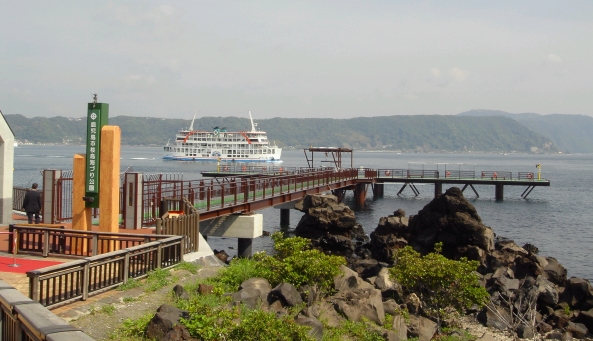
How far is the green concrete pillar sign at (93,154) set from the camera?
1333cm

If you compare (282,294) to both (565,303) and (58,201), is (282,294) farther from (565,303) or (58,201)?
(565,303)

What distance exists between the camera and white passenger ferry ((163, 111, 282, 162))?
5389 inches

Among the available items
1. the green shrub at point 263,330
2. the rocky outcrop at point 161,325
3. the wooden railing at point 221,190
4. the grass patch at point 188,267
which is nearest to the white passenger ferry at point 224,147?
the wooden railing at point 221,190

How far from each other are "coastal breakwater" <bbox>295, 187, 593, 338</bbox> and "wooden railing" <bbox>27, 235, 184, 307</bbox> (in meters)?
6.62

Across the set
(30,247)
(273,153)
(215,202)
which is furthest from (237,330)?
(273,153)

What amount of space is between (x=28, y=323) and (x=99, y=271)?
433 cm

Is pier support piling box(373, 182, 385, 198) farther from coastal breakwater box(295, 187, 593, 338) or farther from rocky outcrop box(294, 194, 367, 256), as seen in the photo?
rocky outcrop box(294, 194, 367, 256)

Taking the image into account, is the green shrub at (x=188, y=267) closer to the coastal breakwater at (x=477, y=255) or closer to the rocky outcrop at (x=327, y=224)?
the coastal breakwater at (x=477, y=255)

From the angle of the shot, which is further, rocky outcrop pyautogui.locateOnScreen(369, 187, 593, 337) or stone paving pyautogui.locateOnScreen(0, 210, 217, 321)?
rocky outcrop pyautogui.locateOnScreen(369, 187, 593, 337)

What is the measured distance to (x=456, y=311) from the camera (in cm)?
1568

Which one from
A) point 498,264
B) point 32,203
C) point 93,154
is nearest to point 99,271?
point 93,154

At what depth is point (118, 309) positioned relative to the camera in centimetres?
932

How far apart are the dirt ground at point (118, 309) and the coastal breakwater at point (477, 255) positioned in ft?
24.2

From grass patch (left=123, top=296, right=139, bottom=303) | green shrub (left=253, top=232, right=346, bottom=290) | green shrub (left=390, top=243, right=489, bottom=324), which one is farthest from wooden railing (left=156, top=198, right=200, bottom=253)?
green shrub (left=390, top=243, right=489, bottom=324)
